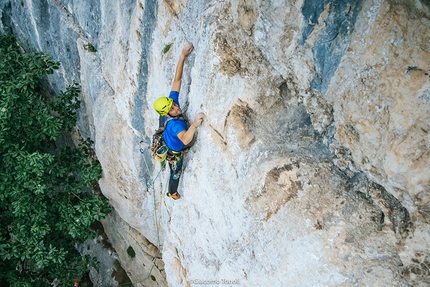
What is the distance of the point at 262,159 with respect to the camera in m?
4.66

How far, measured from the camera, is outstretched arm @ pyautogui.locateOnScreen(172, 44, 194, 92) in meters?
5.54

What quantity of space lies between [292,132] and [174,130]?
193 centimetres

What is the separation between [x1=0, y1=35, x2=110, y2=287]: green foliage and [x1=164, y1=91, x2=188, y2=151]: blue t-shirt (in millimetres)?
3664

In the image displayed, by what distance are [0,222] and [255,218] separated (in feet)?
23.9

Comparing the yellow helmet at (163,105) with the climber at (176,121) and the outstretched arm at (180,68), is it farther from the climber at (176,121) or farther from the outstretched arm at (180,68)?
the outstretched arm at (180,68)

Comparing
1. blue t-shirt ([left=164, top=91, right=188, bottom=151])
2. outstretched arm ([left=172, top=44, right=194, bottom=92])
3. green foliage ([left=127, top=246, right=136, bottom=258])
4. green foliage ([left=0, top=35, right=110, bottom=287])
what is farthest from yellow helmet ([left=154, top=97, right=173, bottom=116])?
green foliage ([left=127, top=246, right=136, bottom=258])

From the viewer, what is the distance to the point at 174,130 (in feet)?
18.3

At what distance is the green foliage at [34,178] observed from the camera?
7.95 m

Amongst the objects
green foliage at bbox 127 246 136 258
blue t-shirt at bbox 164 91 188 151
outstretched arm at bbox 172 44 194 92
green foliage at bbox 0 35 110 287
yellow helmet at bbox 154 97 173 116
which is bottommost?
green foliage at bbox 127 246 136 258

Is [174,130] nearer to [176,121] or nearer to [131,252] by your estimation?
[176,121]

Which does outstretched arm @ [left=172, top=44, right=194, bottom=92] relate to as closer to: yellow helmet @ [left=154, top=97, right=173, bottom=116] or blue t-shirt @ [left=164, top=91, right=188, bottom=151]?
blue t-shirt @ [left=164, top=91, right=188, bottom=151]

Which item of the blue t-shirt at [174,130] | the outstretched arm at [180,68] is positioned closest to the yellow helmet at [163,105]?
the blue t-shirt at [174,130]

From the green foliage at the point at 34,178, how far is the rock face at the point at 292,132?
2.43m

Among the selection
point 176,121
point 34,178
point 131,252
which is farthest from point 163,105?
point 131,252
